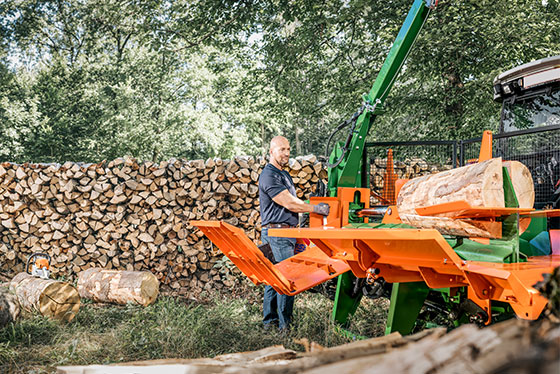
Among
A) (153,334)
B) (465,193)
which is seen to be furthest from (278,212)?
(465,193)

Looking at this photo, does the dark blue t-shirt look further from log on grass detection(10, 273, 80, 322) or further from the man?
log on grass detection(10, 273, 80, 322)

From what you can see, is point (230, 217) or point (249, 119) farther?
point (249, 119)

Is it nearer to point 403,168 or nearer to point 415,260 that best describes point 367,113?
point 403,168

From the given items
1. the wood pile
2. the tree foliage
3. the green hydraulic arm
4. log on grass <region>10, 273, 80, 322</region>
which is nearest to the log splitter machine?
the green hydraulic arm

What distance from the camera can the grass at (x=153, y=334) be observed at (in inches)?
143

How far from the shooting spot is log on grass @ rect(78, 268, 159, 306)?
17.8 feet

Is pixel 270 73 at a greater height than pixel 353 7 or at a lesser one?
lesser

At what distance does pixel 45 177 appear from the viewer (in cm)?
721

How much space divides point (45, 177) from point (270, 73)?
196 inches

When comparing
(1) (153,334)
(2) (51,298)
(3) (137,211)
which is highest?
(3) (137,211)

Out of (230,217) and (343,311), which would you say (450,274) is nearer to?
Result: (343,311)

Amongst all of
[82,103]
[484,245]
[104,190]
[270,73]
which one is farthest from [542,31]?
[82,103]

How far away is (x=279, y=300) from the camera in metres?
4.21

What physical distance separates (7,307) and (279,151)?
9.54 ft
